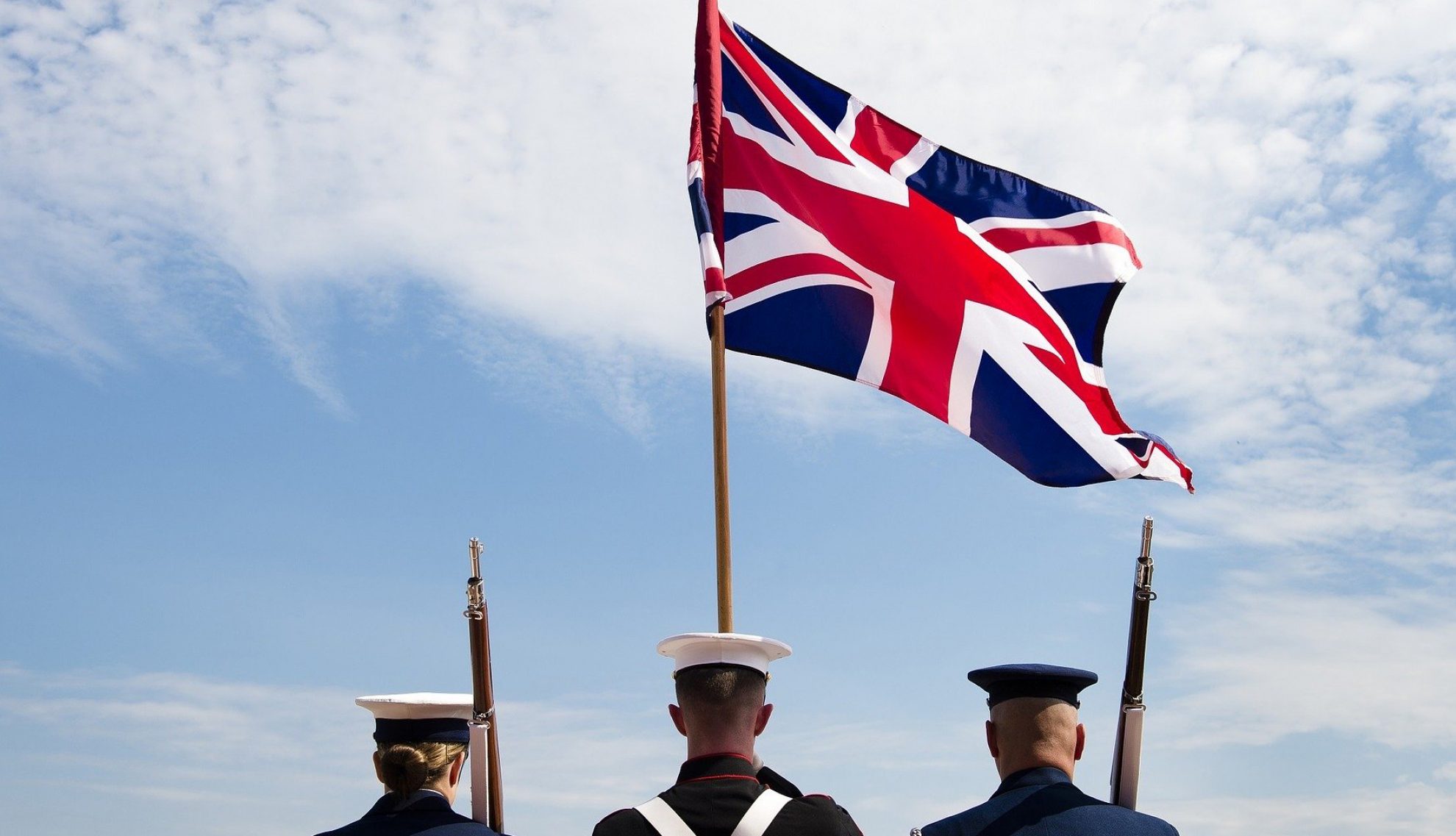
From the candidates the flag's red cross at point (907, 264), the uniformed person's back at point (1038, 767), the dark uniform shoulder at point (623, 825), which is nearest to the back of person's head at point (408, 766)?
the dark uniform shoulder at point (623, 825)

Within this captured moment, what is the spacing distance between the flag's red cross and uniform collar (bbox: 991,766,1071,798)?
14.5 ft

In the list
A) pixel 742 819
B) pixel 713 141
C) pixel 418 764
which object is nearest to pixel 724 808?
pixel 742 819

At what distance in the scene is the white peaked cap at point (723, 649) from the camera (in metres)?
6.85

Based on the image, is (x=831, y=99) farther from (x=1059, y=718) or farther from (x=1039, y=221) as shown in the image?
(x=1059, y=718)

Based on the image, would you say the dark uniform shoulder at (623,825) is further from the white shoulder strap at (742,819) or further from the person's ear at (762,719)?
the person's ear at (762,719)

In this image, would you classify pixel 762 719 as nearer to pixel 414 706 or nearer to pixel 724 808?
pixel 724 808

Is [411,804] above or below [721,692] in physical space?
below

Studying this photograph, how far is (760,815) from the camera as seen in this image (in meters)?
6.28

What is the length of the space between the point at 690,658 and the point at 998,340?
5.48m

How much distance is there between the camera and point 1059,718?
758cm

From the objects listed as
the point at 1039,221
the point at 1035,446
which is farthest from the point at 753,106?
the point at 1035,446

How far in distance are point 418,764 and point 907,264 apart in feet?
20.6

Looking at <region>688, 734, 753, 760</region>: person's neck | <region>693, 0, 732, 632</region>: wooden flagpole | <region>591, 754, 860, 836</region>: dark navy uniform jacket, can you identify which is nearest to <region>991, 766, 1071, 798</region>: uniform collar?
<region>591, 754, 860, 836</region>: dark navy uniform jacket

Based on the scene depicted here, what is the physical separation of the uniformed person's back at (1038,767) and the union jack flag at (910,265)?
350 cm
